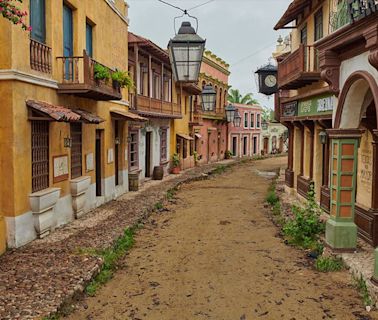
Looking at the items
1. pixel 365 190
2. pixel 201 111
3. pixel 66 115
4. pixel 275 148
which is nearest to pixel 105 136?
pixel 66 115

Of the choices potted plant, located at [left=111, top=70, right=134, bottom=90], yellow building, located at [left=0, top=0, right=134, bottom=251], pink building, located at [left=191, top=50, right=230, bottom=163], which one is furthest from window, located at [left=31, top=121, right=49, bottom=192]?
pink building, located at [left=191, top=50, right=230, bottom=163]

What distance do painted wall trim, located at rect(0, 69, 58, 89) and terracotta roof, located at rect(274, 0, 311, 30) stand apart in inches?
330

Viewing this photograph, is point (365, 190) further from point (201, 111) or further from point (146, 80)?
Result: point (201, 111)

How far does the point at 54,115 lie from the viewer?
867cm

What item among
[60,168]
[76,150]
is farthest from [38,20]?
[76,150]

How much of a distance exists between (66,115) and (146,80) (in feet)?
38.2

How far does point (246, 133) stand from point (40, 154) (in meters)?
37.3

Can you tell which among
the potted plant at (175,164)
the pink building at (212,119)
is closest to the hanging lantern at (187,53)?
the potted plant at (175,164)

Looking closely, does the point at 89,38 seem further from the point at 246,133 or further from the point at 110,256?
the point at 246,133

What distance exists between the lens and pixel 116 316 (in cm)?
593

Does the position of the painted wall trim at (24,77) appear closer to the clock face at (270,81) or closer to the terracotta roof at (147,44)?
the terracotta roof at (147,44)

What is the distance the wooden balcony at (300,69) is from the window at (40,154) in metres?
7.39

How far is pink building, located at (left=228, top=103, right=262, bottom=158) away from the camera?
140ft

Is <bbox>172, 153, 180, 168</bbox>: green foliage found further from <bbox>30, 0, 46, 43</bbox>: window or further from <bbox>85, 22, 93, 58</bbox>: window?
<bbox>30, 0, 46, 43</bbox>: window
